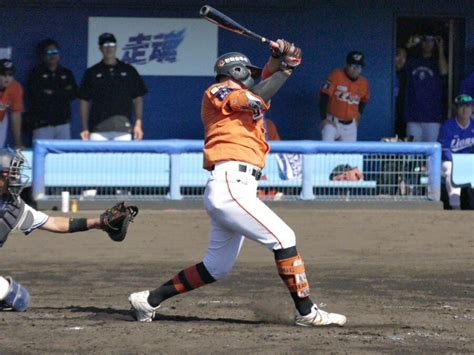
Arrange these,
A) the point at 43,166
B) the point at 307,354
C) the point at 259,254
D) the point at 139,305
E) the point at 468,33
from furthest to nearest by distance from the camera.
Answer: the point at 468,33 → the point at 43,166 → the point at 259,254 → the point at 139,305 → the point at 307,354

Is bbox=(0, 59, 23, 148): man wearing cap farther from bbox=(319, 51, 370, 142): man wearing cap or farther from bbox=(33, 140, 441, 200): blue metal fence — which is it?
bbox=(319, 51, 370, 142): man wearing cap

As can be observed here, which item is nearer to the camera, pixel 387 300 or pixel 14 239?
pixel 387 300

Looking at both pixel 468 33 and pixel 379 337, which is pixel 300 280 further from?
pixel 468 33

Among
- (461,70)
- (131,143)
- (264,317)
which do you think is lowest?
(264,317)

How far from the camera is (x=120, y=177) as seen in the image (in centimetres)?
1292

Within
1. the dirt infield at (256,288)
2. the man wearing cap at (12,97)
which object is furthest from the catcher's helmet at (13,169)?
the man wearing cap at (12,97)

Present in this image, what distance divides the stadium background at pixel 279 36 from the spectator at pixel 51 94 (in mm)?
591

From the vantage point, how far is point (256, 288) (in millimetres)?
8758

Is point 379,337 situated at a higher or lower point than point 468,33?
lower

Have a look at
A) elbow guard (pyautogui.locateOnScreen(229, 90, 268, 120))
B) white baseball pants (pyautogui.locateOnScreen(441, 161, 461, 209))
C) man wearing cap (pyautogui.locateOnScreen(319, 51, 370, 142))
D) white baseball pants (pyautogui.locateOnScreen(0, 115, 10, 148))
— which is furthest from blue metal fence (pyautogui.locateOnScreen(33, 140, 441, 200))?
elbow guard (pyautogui.locateOnScreen(229, 90, 268, 120))

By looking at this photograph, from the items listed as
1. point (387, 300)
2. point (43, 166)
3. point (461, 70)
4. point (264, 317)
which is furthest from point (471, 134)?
point (264, 317)

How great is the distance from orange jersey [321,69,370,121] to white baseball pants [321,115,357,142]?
7cm

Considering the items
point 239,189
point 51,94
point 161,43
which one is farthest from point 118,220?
point 161,43

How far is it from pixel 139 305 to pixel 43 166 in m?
5.83
